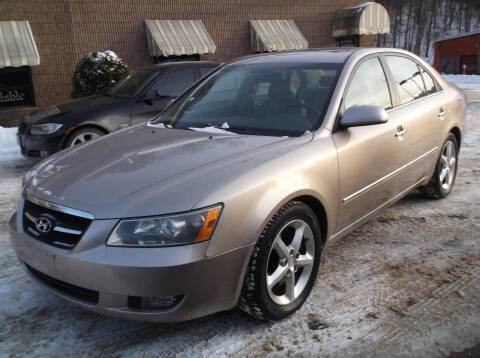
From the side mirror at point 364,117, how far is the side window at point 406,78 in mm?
955

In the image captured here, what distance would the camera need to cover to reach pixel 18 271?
342 cm

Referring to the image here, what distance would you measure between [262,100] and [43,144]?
13.6 ft

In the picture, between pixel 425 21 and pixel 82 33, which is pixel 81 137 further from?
pixel 425 21

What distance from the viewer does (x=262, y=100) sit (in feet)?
11.3

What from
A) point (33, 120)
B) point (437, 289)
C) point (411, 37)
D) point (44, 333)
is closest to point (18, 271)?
point (44, 333)

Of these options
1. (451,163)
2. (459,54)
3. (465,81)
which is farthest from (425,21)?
(451,163)

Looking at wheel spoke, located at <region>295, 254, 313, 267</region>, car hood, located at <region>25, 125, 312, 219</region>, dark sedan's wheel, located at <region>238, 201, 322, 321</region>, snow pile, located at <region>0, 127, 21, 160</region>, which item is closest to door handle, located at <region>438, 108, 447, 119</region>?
car hood, located at <region>25, 125, 312, 219</region>

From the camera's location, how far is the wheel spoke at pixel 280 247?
8.63 feet

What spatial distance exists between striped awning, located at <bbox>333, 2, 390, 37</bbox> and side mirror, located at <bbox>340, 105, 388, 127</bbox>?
49.0 ft

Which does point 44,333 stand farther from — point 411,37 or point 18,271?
point 411,37

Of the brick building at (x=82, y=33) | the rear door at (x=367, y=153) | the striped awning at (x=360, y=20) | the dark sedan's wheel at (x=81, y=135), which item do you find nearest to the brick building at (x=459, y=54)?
the striped awning at (x=360, y=20)

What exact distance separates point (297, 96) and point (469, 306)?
1.79 m

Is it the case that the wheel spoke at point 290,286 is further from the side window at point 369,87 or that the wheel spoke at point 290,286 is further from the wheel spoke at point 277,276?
the side window at point 369,87

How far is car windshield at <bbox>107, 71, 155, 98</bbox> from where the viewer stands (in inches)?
288
